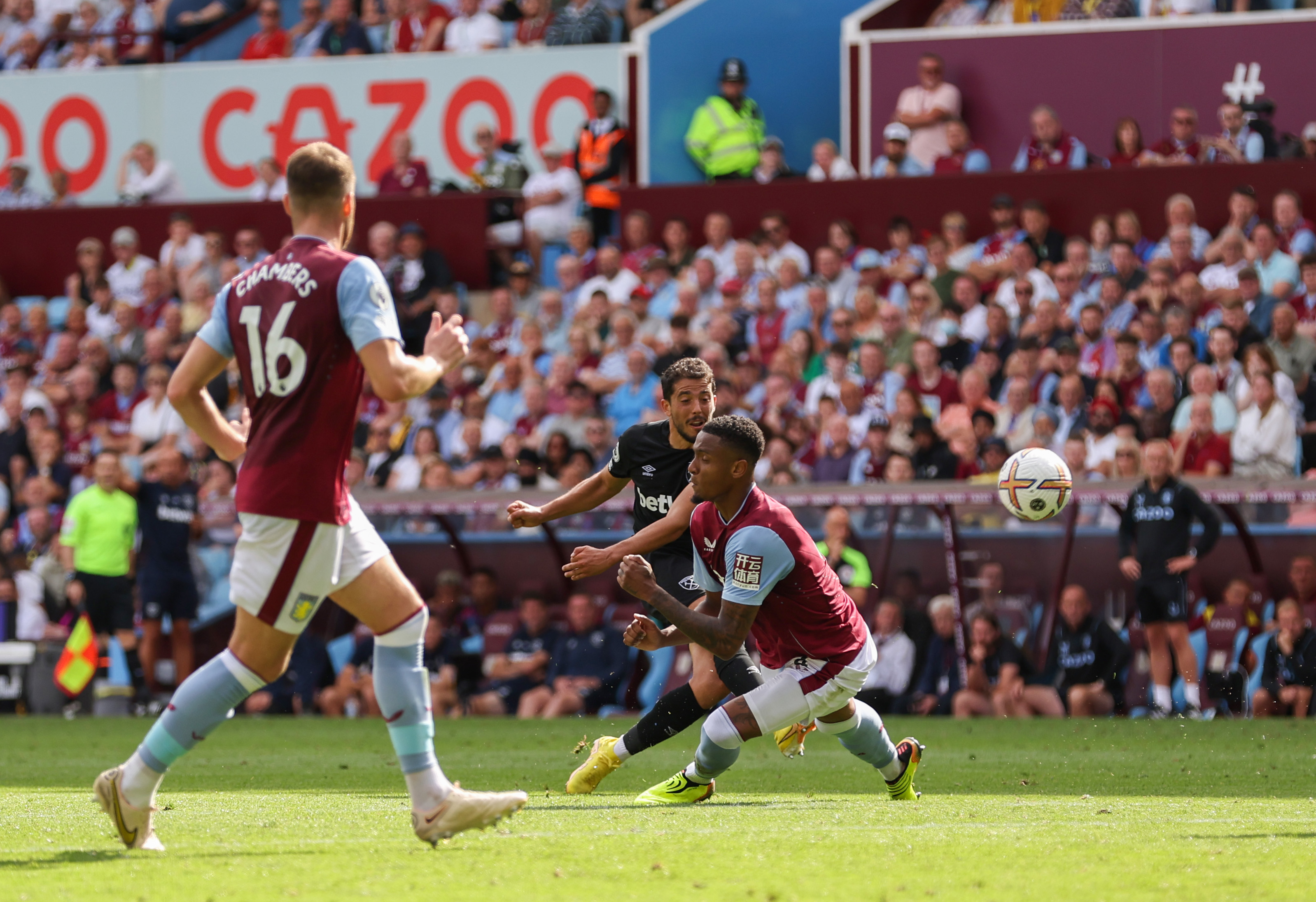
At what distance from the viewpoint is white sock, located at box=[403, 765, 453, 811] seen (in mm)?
5777

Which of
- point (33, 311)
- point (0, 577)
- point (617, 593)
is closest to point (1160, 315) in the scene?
point (617, 593)

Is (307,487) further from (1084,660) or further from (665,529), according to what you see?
(1084,660)

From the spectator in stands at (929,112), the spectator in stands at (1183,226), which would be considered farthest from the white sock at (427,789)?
the spectator in stands at (929,112)

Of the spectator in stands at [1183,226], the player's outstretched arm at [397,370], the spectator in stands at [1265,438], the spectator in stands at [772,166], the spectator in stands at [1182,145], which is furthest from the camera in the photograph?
the spectator in stands at [772,166]

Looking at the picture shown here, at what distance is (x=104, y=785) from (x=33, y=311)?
17.1m

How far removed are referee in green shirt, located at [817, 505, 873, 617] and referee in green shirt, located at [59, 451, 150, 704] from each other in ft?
22.1

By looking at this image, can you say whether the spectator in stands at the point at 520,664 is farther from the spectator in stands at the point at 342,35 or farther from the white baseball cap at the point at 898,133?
the spectator in stands at the point at 342,35

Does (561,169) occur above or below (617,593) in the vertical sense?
above

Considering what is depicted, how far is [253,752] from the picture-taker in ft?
38.6

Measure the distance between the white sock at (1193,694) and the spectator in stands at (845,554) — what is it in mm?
2204

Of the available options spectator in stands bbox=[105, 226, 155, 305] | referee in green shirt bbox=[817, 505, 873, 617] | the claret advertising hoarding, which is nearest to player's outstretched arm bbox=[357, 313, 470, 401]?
referee in green shirt bbox=[817, 505, 873, 617]

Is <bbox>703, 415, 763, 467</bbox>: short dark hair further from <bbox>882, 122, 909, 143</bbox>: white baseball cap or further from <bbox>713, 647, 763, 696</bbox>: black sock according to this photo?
<bbox>882, 122, 909, 143</bbox>: white baseball cap

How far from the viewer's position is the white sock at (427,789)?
5.78m

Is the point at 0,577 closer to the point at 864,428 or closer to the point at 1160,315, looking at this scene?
the point at 864,428
